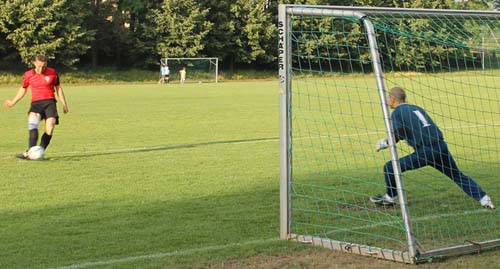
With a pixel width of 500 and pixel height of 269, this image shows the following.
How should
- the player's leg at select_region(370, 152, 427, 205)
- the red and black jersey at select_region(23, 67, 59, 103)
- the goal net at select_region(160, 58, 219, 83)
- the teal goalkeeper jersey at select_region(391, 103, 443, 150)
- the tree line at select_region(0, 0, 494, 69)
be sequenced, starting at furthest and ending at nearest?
the goal net at select_region(160, 58, 219, 83) < the tree line at select_region(0, 0, 494, 69) < the red and black jersey at select_region(23, 67, 59, 103) < the player's leg at select_region(370, 152, 427, 205) < the teal goalkeeper jersey at select_region(391, 103, 443, 150)

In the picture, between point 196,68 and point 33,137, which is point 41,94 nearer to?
point 33,137

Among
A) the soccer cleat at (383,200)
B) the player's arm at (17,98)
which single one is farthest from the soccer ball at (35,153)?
the soccer cleat at (383,200)

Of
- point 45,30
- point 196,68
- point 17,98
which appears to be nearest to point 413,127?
point 17,98

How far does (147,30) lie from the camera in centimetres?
5562

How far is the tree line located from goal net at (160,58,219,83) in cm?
190

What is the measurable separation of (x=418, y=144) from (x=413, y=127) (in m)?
0.22

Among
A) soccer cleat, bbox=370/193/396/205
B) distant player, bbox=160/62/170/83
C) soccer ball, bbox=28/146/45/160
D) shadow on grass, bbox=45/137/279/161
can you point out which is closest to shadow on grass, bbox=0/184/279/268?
soccer cleat, bbox=370/193/396/205

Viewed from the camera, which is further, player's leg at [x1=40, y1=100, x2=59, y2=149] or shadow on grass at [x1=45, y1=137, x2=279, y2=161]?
shadow on grass at [x1=45, y1=137, x2=279, y2=161]

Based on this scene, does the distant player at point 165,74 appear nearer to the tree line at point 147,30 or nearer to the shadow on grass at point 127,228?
the tree line at point 147,30

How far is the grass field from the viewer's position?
5.94 meters

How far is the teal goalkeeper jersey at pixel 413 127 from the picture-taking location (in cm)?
751

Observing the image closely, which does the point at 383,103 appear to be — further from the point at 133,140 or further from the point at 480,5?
the point at 480,5

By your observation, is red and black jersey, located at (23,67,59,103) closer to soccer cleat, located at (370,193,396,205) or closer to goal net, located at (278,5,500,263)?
goal net, located at (278,5,500,263)

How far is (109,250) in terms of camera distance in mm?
6207
